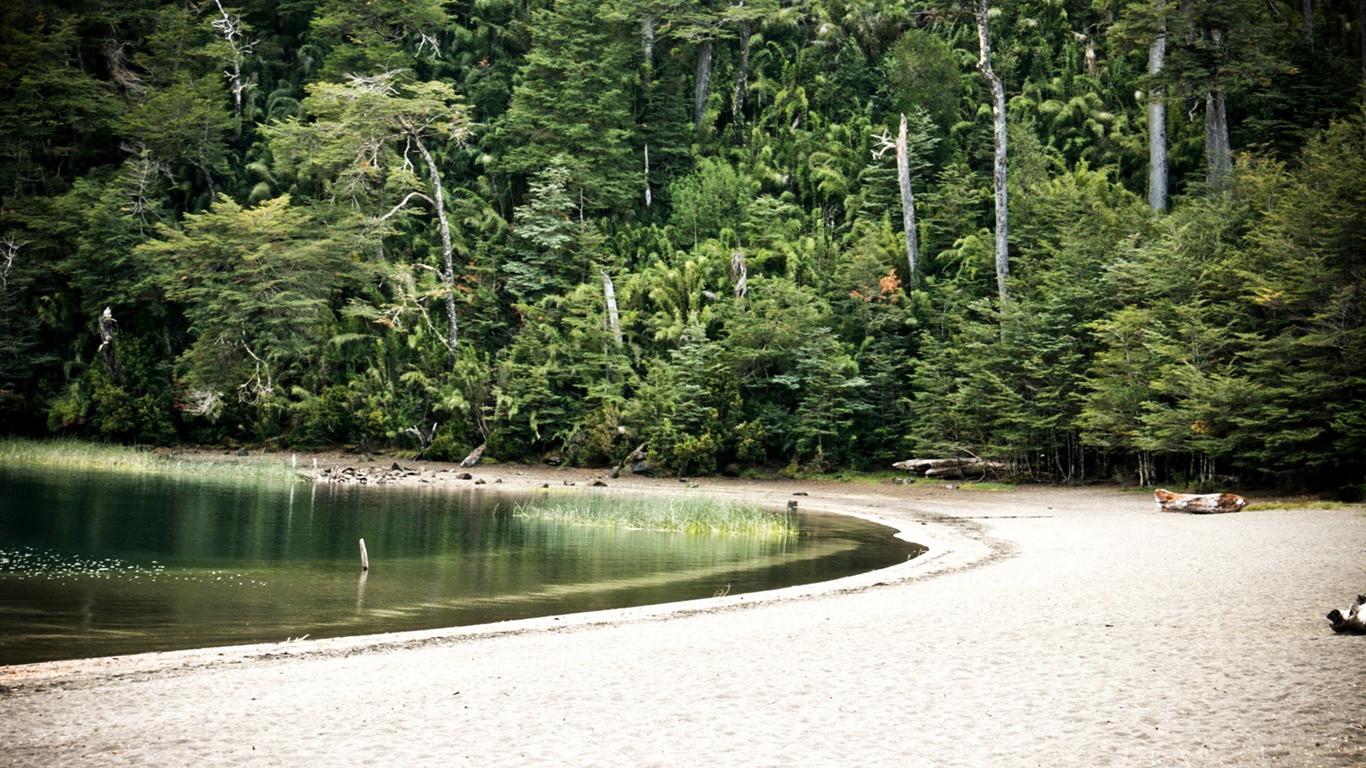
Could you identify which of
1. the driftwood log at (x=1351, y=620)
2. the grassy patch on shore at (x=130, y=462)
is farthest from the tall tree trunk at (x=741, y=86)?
the driftwood log at (x=1351, y=620)

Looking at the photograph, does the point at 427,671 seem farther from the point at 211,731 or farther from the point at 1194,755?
the point at 1194,755

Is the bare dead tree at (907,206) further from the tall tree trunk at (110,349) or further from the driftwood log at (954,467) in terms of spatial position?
the tall tree trunk at (110,349)

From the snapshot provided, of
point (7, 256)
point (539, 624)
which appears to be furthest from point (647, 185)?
point (539, 624)

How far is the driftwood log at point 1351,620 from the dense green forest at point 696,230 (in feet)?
54.9

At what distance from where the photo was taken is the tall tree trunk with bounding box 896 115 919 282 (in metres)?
39.7

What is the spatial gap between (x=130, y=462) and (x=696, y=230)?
88.7ft

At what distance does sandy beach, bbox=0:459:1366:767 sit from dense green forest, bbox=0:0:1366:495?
16.9m

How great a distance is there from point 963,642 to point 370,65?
48159 mm

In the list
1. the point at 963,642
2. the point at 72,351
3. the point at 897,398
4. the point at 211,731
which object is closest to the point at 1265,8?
the point at 897,398

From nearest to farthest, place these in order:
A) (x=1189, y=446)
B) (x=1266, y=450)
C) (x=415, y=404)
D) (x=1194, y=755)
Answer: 1. (x=1194, y=755)
2. (x=1266, y=450)
3. (x=1189, y=446)
4. (x=415, y=404)

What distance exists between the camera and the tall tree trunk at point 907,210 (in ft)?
130

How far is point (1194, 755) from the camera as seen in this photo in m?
5.50

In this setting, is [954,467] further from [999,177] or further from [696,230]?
[696,230]

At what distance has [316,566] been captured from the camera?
1600cm
